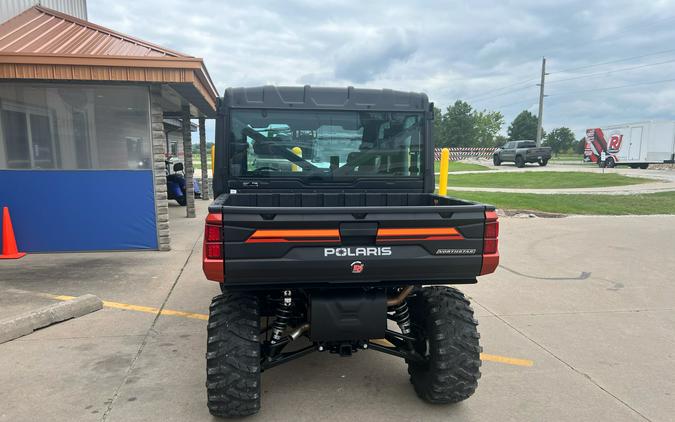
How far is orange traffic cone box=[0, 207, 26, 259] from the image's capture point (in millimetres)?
7129

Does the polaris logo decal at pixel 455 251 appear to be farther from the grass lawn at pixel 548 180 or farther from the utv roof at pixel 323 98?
the grass lawn at pixel 548 180

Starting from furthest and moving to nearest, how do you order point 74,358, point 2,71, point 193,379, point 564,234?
1. point 564,234
2. point 2,71
3. point 74,358
4. point 193,379

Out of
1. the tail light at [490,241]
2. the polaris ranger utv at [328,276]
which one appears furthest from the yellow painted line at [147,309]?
the tail light at [490,241]

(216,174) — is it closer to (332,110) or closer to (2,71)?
(332,110)

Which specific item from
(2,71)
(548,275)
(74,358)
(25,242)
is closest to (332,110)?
(74,358)

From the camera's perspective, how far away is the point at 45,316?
4.43 meters

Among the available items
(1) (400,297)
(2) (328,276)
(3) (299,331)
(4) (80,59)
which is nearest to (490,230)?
(1) (400,297)

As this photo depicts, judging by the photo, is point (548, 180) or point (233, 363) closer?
point (233, 363)

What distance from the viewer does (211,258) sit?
8.35ft

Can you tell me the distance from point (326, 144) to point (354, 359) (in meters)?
1.98

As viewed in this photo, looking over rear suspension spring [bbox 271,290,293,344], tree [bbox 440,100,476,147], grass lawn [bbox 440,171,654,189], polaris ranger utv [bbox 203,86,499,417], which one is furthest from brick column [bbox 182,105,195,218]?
tree [bbox 440,100,476,147]

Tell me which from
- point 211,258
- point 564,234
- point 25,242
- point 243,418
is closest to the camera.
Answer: point 211,258

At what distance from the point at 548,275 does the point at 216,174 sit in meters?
5.20

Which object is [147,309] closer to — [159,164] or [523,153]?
[159,164]
